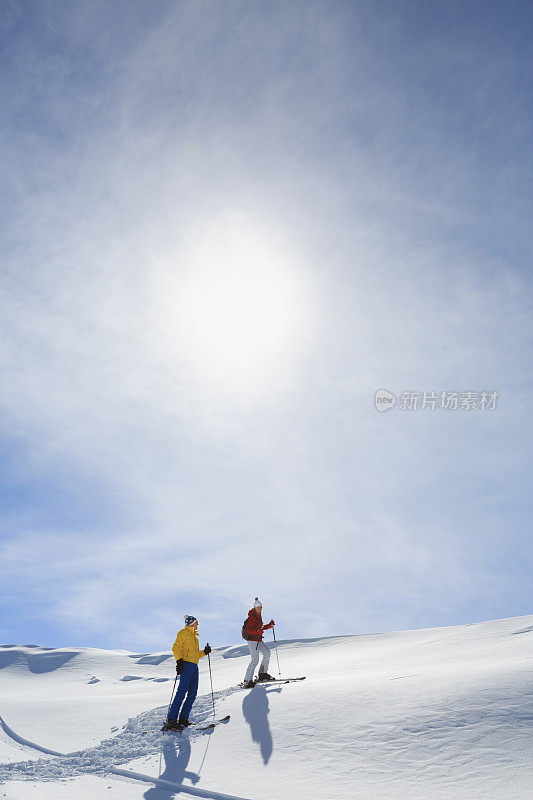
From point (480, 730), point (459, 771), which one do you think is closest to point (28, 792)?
point (459, 771)

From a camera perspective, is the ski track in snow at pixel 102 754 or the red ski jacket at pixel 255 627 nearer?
the ski track in snow at pixel 102 754

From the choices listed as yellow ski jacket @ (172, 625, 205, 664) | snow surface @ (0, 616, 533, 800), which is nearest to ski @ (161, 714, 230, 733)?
snow surface @ (0, 616, 533, 800)

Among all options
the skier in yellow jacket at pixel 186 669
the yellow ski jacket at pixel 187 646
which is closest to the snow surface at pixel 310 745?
the skier in yellow jacket at pixel 186 669

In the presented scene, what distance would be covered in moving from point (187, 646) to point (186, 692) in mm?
787

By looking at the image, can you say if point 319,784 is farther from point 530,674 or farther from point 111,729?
point 111,729

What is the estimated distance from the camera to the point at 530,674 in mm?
7738

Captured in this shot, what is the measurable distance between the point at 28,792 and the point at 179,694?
3017mm

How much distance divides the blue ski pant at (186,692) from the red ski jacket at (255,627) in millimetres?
2194

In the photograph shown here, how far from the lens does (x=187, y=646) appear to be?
9.85 metres

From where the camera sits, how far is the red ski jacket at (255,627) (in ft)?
38.7

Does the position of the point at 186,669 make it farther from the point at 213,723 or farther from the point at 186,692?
the point at 213,723

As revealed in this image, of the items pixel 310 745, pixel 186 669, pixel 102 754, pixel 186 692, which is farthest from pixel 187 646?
pixel 310 745

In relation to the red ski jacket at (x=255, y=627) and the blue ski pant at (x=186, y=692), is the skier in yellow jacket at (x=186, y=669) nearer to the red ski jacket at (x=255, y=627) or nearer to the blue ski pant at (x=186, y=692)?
the blue ski pant at (x=186, y=692)

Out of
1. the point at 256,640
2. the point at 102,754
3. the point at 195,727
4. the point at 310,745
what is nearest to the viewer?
the point at 310,745
